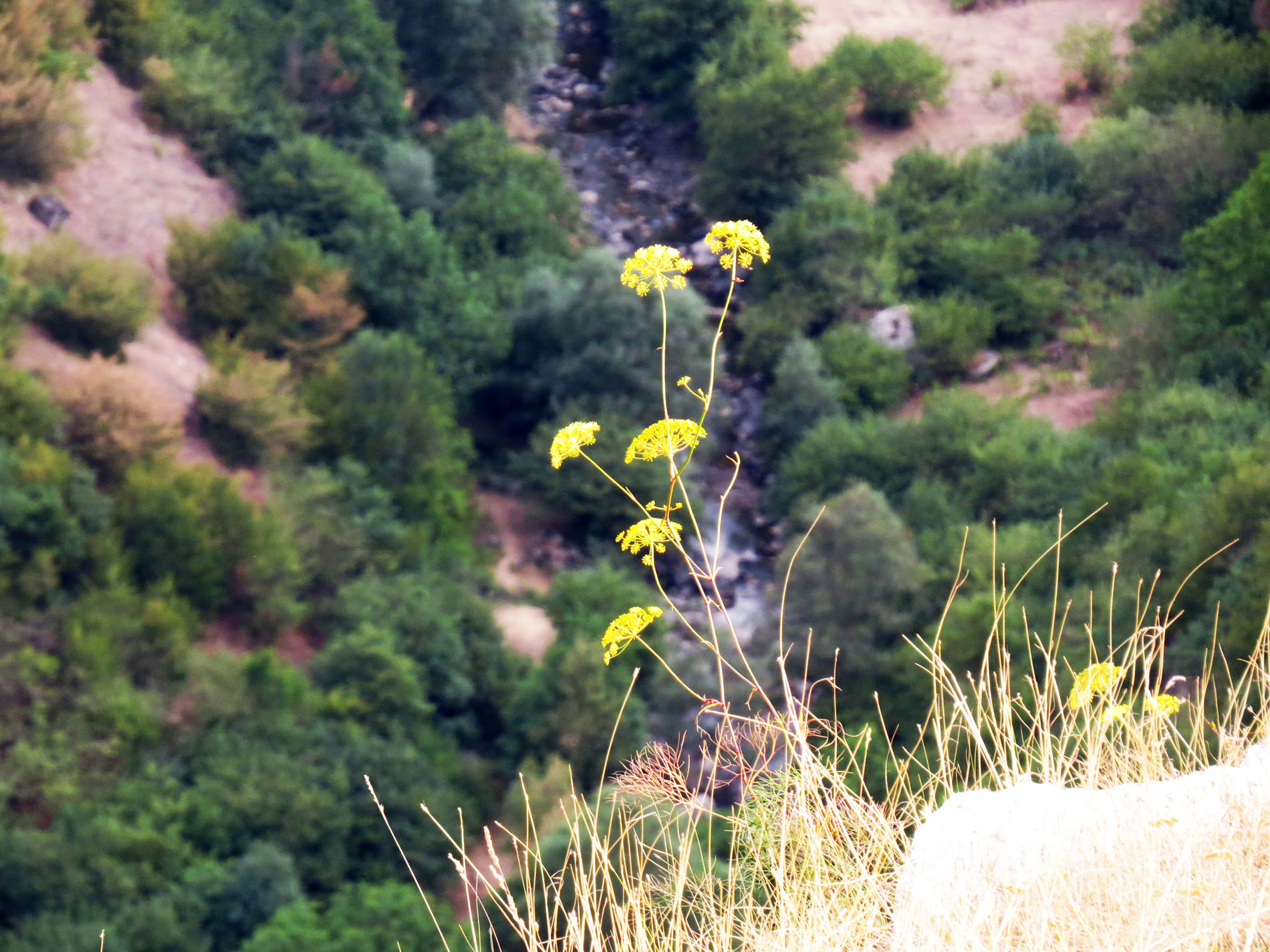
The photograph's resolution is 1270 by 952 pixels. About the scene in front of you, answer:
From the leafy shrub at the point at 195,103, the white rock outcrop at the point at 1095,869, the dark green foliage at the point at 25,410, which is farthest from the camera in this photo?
the leafy shrub at the point at 195,103

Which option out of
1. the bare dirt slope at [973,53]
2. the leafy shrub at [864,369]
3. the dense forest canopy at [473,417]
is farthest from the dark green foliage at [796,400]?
the bare dirt slope at [973,53]

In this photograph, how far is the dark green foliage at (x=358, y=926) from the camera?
10867mm

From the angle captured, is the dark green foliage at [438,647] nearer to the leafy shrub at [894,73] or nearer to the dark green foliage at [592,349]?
the dark green foliage at [592,349]

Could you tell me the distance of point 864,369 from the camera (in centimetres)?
2138

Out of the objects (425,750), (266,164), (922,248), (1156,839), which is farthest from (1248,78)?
(1156,839)

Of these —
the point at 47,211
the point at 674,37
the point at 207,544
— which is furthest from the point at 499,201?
the point at 207,544

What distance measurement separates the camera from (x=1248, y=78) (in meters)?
23.7

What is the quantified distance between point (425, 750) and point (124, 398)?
621cm

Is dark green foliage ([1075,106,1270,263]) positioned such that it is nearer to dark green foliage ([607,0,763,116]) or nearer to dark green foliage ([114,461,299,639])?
dark green foliage ([607,0,763,116])

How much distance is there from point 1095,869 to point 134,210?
20579 mm

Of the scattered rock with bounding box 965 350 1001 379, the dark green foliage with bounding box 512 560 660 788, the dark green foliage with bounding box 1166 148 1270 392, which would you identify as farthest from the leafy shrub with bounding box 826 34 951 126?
the dark green foliage with bounding box 512 560 660 788

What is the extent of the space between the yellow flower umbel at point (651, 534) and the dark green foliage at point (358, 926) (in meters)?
8.39

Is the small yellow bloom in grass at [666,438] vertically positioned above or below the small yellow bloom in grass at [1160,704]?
above

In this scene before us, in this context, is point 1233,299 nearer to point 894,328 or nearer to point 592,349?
point 894,328
